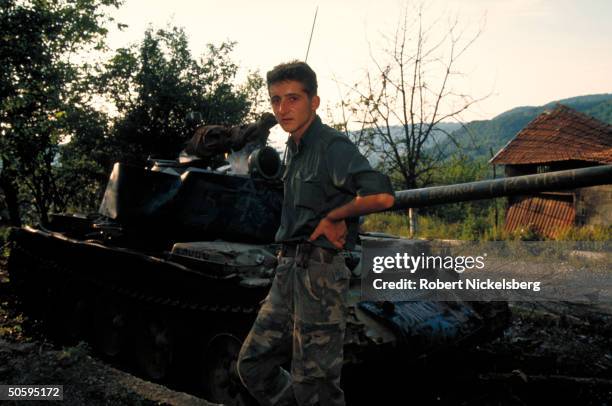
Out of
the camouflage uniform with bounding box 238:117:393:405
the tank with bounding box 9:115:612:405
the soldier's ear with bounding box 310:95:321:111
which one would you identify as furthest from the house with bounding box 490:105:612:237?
the camouflage uniform with bounding box 238:117:393:405

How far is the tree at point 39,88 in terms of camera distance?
11.6m

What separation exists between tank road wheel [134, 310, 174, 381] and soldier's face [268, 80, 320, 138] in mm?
3129

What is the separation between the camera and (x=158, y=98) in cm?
2031

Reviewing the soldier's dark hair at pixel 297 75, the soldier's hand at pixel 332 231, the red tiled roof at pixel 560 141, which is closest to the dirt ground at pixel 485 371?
the soldier's hand at pixel 332 231

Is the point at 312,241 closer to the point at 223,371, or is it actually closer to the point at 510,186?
the point at 510,186

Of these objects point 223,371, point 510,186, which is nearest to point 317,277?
point 510,186

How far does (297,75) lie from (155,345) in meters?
3.72

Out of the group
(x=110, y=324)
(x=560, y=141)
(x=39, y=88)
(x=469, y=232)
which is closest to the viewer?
(x=110, y=324)

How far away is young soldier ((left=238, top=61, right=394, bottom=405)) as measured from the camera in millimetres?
2527

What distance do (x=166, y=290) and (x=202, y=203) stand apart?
0.92m

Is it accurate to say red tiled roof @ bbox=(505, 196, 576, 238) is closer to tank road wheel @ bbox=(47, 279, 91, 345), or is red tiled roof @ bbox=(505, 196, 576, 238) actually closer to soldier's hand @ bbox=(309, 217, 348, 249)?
tank road wheel @ bbox=(47, 279, 91, 345)

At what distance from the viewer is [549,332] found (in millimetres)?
6238

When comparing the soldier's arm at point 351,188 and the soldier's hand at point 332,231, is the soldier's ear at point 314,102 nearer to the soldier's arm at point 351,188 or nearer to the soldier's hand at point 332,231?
the soldier's arm at point 351,188

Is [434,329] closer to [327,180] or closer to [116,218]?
[327,180]
